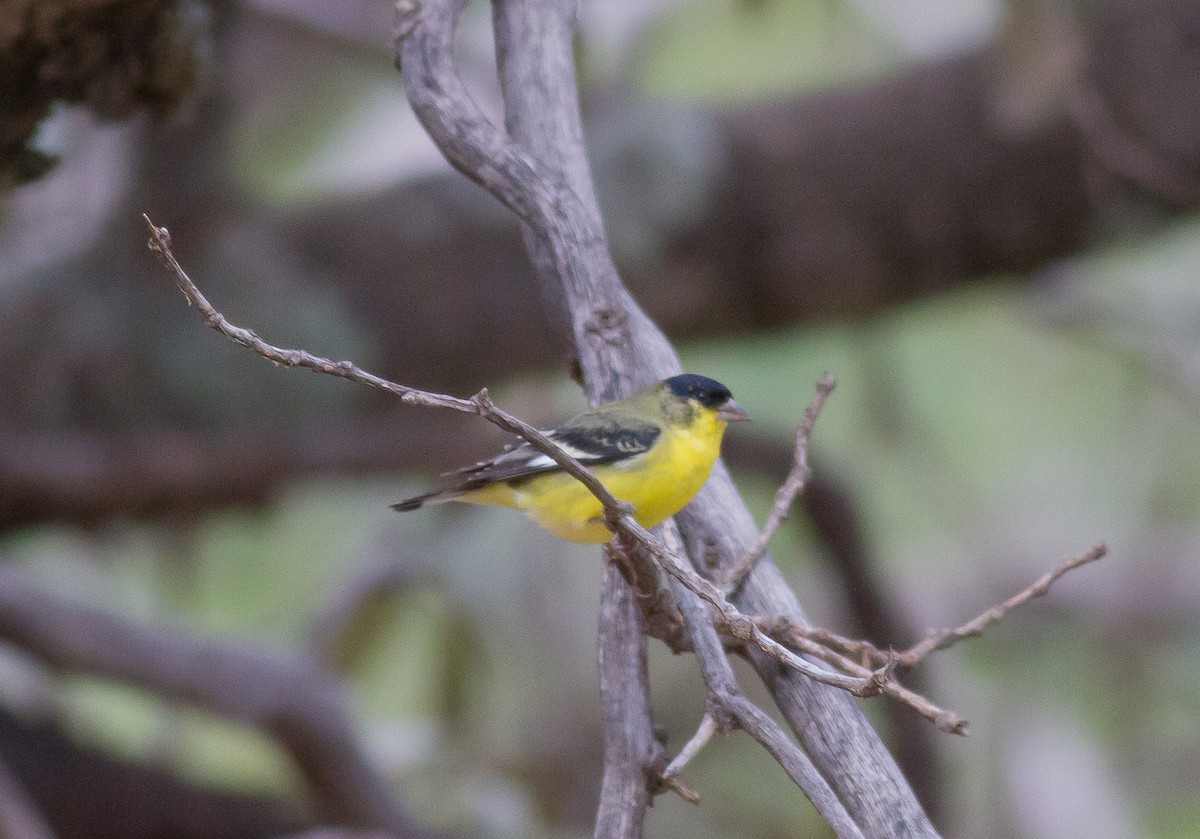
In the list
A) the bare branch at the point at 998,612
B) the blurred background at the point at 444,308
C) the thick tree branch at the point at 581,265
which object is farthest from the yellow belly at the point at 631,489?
the blurred background at the point at 444,308

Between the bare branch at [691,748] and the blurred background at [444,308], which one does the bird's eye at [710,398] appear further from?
the bare branch at [691,748]

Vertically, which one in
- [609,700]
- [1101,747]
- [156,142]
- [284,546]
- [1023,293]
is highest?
[156,142]

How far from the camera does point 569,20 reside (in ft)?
6.09

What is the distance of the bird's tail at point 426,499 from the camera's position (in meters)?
1.89

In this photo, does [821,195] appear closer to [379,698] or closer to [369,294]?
[369,294]

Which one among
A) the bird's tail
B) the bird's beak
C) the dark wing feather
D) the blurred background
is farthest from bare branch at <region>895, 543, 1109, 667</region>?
the blurred background

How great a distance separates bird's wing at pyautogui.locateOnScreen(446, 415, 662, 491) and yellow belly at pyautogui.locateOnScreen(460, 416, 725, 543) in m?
0.02

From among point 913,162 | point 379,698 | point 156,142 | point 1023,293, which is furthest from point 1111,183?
point 379,698

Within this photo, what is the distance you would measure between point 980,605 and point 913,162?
3605mm

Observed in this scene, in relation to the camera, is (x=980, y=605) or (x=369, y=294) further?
(x=980, y=605)

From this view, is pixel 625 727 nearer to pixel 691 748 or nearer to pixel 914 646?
pixel 691 748

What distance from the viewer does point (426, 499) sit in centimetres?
195

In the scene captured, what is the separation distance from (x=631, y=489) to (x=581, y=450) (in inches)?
5.8

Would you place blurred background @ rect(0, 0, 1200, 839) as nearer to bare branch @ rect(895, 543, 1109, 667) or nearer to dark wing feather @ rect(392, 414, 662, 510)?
dark wing feather @ rect(392, 414, 662, 510)
